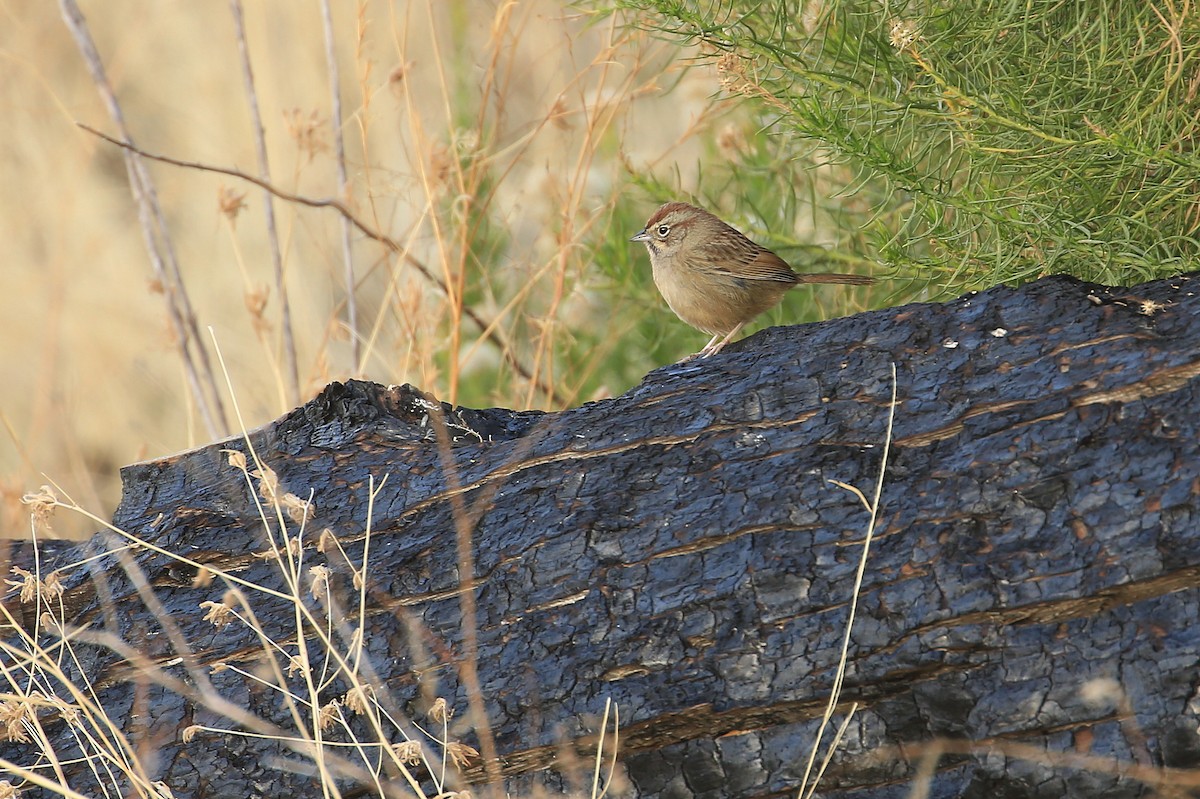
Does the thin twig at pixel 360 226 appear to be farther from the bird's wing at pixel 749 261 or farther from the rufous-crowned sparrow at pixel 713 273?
the bird's wing at pixel 749 261

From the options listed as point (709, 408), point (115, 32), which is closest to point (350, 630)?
point (709, 408)

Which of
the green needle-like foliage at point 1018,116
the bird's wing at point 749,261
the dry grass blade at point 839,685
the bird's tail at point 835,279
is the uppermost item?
the green needle-like foliage at point 1018,116

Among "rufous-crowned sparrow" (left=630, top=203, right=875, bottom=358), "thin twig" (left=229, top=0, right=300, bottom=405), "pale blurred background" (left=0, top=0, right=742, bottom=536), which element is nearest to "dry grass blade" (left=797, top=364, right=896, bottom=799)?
"rufous-crowned sparrow" (left=630, top=203, right=875, bottom=358)

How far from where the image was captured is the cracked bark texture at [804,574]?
2.20 m

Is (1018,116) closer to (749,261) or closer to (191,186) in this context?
(749,261)

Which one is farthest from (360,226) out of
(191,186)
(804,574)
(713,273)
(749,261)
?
(191,186)

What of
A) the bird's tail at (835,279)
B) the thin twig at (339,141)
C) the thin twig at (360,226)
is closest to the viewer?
the thin twig at (360,226)

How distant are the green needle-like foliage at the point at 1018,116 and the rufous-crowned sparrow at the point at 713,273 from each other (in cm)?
98

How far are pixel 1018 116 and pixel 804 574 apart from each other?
135cm

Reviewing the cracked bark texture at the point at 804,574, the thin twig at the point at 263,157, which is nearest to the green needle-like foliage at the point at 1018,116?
the cracked bark texture at the point at 804,574

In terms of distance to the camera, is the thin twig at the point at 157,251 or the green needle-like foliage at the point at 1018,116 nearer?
the green needle-like foliage at the point at 1018,116

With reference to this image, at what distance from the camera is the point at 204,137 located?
26.5 feet

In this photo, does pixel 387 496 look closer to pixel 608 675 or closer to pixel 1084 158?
pixel 608 675

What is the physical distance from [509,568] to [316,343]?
5.13 meters
